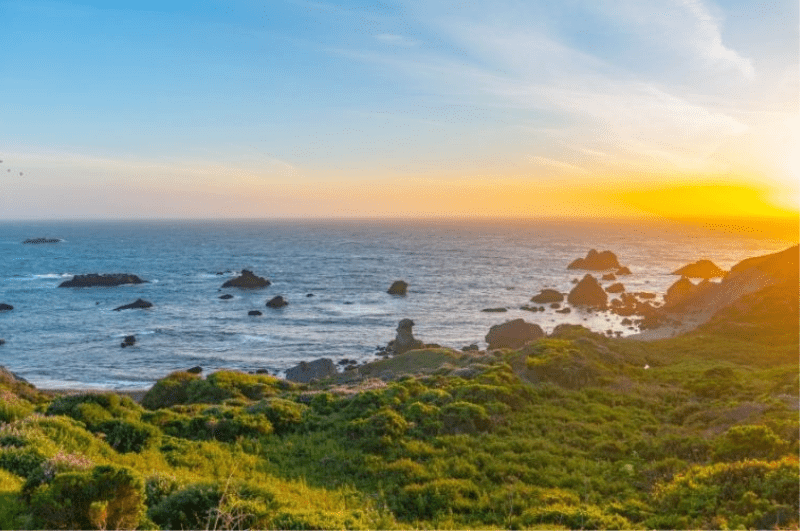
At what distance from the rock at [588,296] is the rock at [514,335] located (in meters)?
33.7

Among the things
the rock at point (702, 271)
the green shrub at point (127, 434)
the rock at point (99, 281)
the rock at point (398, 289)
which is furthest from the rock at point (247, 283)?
the rock at point (702, 271)

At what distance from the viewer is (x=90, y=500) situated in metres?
9.21

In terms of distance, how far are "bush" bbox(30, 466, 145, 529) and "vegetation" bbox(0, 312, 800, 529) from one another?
2cm

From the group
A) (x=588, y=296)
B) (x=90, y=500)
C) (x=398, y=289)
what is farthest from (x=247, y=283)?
(x=90, y=500)

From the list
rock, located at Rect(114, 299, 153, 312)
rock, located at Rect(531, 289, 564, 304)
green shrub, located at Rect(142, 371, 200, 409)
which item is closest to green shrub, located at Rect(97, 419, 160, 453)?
green shrub, located at Rect(142, 371, 200, 409)

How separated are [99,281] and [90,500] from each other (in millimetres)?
120234

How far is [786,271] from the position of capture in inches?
2859

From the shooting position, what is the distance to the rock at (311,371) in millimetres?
53344

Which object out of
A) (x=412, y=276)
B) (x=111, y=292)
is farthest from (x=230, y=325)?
(x=412, y=276)

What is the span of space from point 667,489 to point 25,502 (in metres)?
15.0

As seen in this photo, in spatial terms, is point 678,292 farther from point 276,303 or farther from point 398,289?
point 276,303

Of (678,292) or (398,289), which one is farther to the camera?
(398,289)

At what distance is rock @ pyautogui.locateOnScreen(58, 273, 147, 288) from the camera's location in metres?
113

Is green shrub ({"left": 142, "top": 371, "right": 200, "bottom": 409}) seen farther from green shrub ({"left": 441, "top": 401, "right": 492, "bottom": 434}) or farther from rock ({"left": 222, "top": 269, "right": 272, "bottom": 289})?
rock ({"left": 222, "top": 269, "right": 272, "bottom": 289})
